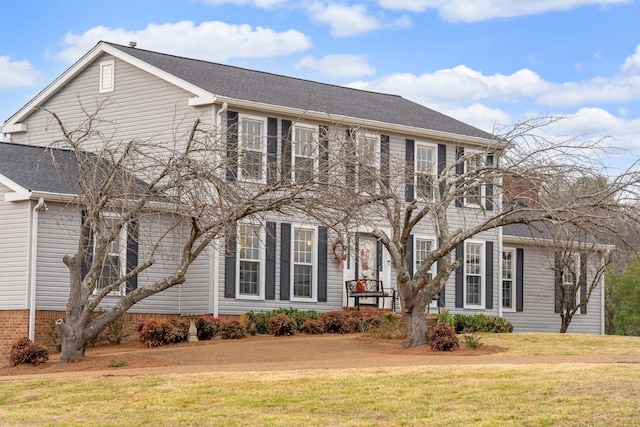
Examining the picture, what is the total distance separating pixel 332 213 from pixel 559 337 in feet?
24.9

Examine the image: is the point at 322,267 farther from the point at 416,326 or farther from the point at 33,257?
the point at 33,257

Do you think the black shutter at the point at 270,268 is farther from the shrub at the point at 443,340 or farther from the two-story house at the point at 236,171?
the shrub at the point at 443,340

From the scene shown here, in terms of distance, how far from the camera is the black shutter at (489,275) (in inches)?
1323

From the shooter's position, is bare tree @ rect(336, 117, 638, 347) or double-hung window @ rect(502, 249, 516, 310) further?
double-hung window @ rect(502, 249, 516, 310)

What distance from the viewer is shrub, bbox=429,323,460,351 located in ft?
71.3

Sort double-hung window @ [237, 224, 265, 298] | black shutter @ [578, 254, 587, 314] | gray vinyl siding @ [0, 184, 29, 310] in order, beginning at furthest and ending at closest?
black shutter @ [578, 254, 587, 314]
double-hung window @ [237, 224, 265, 298]
gray vinyl siding @ [0, 184, 29, 310]

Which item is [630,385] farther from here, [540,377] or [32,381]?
[32,381]

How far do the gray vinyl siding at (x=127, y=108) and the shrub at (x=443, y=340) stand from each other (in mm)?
8743

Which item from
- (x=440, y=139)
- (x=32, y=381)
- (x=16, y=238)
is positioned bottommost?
(x=32, y=381)

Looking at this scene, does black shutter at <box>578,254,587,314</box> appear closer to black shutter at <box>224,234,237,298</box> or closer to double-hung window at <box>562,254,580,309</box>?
double-hung window at <box>562,254,580,309</box>

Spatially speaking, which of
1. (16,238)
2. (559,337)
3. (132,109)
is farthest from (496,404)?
(132,109)

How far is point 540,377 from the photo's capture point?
1650 cm

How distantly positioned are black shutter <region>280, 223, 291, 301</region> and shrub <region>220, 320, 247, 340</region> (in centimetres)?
276

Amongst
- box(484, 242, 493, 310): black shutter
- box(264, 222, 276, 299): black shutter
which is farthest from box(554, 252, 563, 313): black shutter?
box(264, 222, 276, 299): black shutter
